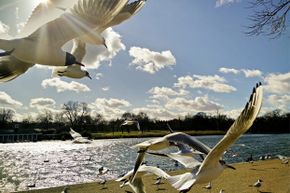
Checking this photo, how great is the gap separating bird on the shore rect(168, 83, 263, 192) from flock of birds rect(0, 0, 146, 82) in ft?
2.87

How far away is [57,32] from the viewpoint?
76.9 inches

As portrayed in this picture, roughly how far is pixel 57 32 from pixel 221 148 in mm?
1281

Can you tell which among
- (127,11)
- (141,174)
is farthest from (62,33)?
(141,174)

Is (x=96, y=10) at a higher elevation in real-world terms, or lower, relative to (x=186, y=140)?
higher

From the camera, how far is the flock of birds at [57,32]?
1731mm

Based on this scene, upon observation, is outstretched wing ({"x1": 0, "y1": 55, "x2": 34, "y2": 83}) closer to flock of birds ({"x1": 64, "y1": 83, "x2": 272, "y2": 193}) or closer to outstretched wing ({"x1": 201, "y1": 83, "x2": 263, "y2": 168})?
flock of birds ({"x1": 64, "y1": 83, "x2": 272, "y2": 193})

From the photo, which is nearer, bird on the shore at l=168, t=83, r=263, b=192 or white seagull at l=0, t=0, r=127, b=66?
white seagull at l=0, t=0, r=127, b=66

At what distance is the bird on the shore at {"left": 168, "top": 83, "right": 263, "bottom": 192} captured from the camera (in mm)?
2154

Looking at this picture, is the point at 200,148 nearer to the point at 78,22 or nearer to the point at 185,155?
the point at 185,155

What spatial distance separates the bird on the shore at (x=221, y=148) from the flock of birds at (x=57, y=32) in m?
0.87

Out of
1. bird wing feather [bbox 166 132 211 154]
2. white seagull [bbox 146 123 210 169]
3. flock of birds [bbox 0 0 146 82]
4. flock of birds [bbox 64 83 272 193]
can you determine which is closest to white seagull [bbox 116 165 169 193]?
flock of birds [bbox 64 83 272 193]

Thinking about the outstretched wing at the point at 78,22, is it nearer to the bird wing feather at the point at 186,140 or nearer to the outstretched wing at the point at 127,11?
the outstretched wing at the point at 127,11

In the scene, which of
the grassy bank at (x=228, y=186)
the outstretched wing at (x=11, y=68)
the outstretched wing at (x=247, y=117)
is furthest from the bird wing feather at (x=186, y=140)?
the grassy bank at (x=228, y=186)

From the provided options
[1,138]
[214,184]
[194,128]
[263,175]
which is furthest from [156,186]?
[1,138]
